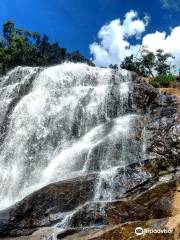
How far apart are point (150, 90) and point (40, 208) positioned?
13318 millimetres

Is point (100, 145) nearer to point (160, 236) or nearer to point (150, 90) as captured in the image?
point (150, 90)

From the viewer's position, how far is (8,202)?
77.9 feet

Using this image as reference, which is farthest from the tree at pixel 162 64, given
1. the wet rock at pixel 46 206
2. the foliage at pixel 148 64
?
the wet rock at pixel 46 206

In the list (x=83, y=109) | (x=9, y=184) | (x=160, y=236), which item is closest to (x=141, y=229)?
(x=160, y=236)

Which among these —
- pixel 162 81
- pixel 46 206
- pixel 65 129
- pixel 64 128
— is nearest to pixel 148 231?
pixel 46 206

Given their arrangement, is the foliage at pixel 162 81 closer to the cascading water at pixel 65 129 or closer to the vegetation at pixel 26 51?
the cascading water at pixel 65 129

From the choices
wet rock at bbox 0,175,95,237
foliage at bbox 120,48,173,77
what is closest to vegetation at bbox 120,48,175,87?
foliage at bbox 120,48,173,77

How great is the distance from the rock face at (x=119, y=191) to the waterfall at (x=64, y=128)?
3.7 inches

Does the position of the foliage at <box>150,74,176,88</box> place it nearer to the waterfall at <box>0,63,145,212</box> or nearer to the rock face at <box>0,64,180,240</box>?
the waterfall at <box>0,63,145,212</box>

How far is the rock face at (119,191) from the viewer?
1541 cm

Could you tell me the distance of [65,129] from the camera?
28.8m

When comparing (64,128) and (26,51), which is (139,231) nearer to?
(64,128)

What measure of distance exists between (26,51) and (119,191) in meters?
42.8

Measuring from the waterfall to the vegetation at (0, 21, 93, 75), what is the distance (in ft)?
57.5
